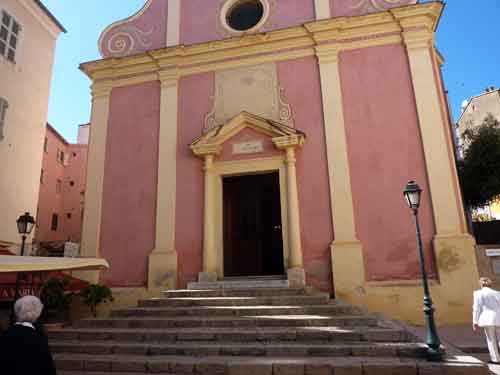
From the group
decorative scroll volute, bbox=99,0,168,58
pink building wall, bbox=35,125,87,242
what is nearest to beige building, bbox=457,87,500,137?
decorative scroll volute, bbox=99,0,168,58

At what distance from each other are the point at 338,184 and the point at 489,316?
4063mm

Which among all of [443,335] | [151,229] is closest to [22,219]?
[151,229]

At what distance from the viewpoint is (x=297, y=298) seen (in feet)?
22.8

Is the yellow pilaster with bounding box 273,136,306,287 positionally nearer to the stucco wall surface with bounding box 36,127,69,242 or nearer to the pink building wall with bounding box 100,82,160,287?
the pink building wall with bounding box 100,82,160,287

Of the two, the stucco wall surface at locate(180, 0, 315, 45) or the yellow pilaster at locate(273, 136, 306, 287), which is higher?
the stucco wall surface at locate(180, 0, 315, 45)

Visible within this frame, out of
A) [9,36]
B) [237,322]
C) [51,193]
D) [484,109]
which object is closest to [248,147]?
[237,322]

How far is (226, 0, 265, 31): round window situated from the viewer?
1080 centimetres

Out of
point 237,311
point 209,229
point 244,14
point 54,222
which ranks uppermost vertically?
point 244,14

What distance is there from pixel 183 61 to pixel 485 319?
9.02m

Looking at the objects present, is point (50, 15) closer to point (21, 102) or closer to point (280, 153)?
point (21, 102)

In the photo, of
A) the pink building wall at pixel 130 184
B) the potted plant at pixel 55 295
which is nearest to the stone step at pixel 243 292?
Answer: the pink building wall at pixel 130 184

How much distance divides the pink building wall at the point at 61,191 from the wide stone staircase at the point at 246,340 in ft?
55.7

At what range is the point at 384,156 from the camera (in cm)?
866

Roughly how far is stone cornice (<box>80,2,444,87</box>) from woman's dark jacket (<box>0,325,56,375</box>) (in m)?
8.59
